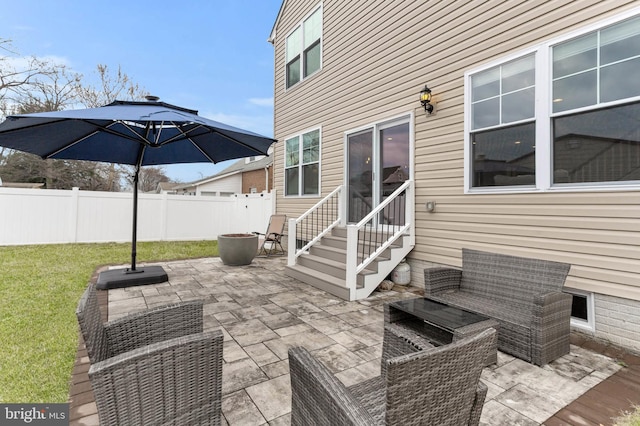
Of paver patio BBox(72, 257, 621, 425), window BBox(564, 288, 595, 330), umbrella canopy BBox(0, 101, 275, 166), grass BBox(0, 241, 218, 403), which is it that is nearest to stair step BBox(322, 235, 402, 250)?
paver patio BBox(72, 257, 621, 425)

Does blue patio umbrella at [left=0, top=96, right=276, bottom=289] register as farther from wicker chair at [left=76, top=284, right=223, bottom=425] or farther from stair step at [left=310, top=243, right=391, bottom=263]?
wicker chair at [left=76, top=284, right=223, bottom=425]

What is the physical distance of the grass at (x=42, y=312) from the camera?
2.26 m

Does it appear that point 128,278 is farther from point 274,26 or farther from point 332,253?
point 274,26

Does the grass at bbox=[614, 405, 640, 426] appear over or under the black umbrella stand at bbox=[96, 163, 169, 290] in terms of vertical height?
under

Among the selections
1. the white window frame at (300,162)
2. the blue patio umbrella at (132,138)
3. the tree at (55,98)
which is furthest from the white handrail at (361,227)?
the tree at (55,98)

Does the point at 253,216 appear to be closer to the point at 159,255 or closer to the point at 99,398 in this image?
the point at 159,255

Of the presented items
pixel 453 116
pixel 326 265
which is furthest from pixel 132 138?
pixel 453 116

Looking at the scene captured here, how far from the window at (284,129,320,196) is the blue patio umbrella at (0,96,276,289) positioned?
8.02ft

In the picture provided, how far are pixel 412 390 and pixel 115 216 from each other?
429 inches

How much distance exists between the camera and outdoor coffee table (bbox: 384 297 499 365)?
2.41 metres

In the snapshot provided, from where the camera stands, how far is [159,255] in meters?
7.74

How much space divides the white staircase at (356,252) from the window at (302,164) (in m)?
1.16

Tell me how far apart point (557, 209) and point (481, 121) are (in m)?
1.45

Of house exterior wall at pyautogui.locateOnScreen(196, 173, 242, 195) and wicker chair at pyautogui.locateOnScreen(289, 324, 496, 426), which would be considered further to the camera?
house exterior wall at pyautogui.locateOnScreen(196, 173, 242, 195)
